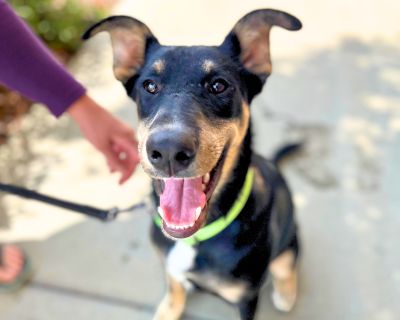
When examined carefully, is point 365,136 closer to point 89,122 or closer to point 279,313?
point 279,313

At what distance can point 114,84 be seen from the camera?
4.05m

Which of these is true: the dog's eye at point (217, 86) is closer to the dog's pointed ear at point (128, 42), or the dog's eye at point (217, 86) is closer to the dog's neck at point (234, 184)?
the dog's neck at point (234, 184)

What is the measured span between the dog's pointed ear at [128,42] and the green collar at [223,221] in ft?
2.05

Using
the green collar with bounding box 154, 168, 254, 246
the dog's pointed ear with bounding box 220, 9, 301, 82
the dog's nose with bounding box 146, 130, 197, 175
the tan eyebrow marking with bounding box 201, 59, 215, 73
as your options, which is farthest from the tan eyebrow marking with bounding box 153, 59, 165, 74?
the green collar with bounding box 154, 168, 254, 246

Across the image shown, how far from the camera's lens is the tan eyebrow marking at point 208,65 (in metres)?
1.97

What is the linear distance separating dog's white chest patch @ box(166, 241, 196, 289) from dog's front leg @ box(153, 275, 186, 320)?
0.33 meters

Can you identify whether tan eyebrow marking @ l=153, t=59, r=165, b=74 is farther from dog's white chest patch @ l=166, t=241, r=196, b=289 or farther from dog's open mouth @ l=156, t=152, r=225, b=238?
dog's white chest patch @ l=166, t=241, r=196, b=289

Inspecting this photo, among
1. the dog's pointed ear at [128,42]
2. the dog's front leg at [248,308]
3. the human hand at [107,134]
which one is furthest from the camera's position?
the human hand at [107,134]

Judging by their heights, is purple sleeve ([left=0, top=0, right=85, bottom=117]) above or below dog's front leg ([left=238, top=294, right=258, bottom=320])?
above

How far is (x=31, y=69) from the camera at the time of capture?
7.80 feet

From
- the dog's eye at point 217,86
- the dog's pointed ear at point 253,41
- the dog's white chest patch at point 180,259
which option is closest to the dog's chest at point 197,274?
the dog's white chest patch at point 180,259

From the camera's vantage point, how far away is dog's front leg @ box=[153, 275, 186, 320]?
2.61 m

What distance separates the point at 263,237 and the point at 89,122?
3.20ft

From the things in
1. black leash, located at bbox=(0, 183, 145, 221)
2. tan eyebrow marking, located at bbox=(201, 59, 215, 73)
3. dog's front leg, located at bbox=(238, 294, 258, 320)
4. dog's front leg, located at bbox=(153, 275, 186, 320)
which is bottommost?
dog's front leg, located at bbox=(153, 275, 186, 320)
